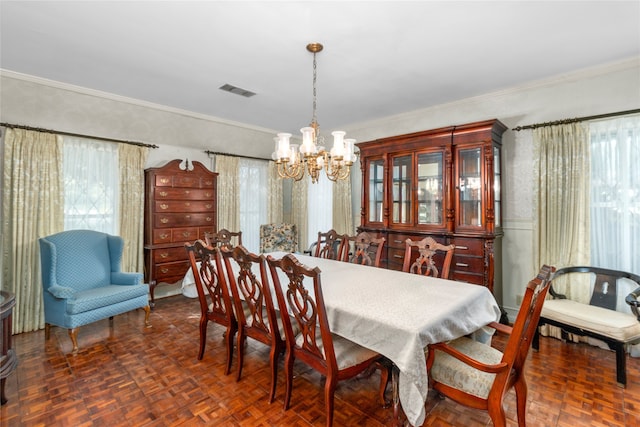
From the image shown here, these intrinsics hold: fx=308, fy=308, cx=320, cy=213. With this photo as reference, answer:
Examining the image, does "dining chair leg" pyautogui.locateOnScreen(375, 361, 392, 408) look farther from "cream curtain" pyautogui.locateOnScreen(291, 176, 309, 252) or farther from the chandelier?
"cream curtain" pyautogui.locateOnScreen(291, 176, 309, 252)

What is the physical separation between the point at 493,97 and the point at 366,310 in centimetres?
313

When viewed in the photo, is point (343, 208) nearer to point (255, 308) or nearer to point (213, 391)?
point (255, 308)

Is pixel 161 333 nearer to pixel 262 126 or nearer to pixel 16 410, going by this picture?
pixel 16 410

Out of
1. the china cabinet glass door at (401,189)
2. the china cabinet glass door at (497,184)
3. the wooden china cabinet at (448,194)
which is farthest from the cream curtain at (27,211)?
the china cabinet glass door at (497,184)

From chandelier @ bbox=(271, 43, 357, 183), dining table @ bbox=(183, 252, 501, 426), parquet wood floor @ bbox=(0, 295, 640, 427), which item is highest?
chandelier @ bbox=(271, 43, 357, 183)

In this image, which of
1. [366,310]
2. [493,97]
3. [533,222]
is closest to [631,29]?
[493,97]

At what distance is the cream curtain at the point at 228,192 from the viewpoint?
4655 mm

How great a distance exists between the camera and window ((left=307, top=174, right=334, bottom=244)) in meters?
5.21

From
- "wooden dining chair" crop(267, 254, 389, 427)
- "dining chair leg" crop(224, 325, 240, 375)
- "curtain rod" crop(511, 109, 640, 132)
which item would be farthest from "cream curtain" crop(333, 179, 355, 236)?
"wooden dining chair" crop(267, 254, 389, 427)

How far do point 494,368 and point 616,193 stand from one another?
2560 millimetres

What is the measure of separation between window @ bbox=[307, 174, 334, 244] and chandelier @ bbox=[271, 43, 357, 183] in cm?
238

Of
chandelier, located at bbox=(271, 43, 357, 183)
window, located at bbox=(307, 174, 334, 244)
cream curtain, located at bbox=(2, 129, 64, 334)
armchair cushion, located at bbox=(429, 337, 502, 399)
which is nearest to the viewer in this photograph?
armchair cushion, located at bbox=(429, 337, 502, 399)

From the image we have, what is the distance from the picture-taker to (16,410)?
75.1 inches

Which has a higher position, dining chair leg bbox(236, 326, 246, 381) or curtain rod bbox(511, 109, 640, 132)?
curtain rod bbox(511, 109, 640, 132)
